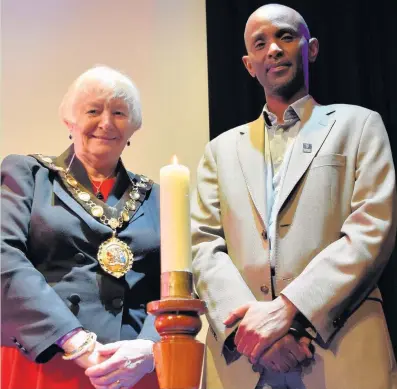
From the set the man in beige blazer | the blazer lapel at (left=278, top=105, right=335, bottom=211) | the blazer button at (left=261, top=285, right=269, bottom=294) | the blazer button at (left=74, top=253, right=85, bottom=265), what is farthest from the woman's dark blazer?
the blazer lapel at (left=278, top=105, right=335, bottom=211)

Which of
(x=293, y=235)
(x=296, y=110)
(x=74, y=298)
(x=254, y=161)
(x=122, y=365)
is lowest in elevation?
(x=122, y=365)

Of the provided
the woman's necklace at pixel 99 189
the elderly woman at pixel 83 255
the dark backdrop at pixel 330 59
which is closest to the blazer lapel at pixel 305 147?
the elderly woman at pixel 83 255

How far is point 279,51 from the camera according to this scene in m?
1.86

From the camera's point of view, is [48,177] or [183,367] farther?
[48,177]

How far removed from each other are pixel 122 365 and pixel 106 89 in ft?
2.40

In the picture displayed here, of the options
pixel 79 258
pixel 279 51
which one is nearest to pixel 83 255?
pixel 79 258

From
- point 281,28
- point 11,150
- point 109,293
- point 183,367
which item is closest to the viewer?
point 183,367

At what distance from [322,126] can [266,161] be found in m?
0.16

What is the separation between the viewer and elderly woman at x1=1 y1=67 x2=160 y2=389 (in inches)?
63.6

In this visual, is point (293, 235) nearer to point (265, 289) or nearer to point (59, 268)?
point (265, 289)

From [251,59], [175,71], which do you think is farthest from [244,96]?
[251,59]

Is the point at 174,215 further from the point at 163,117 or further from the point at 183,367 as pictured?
the point at 163,117

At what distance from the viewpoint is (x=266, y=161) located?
182 cm

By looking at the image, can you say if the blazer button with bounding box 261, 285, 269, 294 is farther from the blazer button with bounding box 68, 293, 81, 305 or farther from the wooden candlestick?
the wooden candlestick
